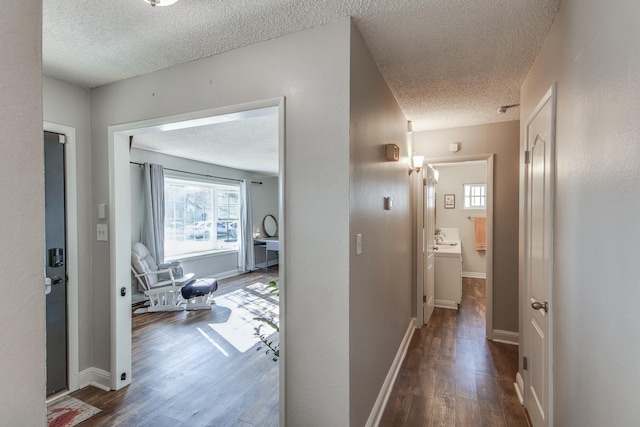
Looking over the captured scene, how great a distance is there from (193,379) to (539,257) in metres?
2.84

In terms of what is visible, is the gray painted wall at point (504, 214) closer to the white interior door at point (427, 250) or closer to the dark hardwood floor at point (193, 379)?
the white interior door at point (427, 250)

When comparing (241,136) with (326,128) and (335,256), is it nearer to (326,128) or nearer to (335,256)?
(326,128)

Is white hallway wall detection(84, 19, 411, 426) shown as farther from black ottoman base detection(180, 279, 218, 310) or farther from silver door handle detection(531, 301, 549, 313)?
black ottoman base detection(180, 279, 218, 310)

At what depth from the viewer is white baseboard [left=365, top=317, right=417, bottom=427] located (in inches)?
80.0

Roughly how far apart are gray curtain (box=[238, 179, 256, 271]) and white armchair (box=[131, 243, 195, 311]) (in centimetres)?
219

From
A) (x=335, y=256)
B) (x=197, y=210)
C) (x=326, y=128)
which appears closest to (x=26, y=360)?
(x=335, y=256)

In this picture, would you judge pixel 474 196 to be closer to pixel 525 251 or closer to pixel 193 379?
pixel 525 251

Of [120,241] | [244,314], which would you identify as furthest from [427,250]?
[120,241]

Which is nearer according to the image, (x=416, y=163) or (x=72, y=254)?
(x=72, y=254)

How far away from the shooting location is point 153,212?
5.04m

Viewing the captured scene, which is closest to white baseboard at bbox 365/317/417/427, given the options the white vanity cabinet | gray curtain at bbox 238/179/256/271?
the white vanity cabinet

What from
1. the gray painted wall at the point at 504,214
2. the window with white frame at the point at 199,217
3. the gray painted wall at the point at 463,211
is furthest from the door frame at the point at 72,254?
the gray painted wall at the point at 463,211

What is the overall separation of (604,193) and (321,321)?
1.34m

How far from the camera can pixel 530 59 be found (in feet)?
6.75
